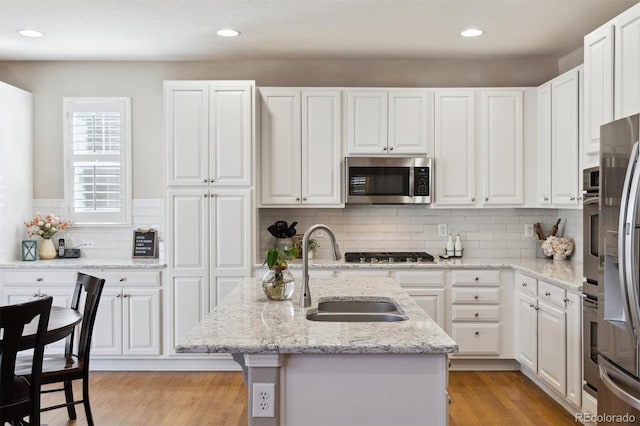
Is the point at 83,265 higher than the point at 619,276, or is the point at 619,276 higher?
the point at 619,276

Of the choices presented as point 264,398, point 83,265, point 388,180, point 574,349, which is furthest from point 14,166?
point 574,349

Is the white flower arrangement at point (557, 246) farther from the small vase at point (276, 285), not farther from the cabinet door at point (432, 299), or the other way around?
the small vase at point (276, 285)

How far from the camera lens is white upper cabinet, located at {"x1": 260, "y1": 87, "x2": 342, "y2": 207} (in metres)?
4.60

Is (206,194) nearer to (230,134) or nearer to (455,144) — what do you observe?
(230,134)

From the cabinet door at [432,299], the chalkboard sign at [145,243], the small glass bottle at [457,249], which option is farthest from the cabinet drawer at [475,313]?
the chalkboard sign at [145,243]

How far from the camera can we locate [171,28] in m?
4.02

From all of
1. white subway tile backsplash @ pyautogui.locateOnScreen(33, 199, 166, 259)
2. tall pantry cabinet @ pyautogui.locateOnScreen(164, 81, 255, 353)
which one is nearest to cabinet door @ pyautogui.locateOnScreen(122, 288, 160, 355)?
tall pantry cabinet @ pyautogui.locateOnScreen(164, 81, 255, 353)

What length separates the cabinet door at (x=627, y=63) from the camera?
104 inches

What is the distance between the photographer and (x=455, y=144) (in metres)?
4.62

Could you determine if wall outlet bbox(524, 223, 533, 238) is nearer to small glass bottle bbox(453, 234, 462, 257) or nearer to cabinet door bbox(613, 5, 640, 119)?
small glass bottle bbox(453, 234, 462, 257)

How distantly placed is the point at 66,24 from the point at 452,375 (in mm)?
4001

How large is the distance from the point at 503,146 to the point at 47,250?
4.08 metres

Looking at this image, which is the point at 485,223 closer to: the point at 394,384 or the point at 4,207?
the point at 394,384

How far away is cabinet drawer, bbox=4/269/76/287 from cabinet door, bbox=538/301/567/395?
363 centimetres
